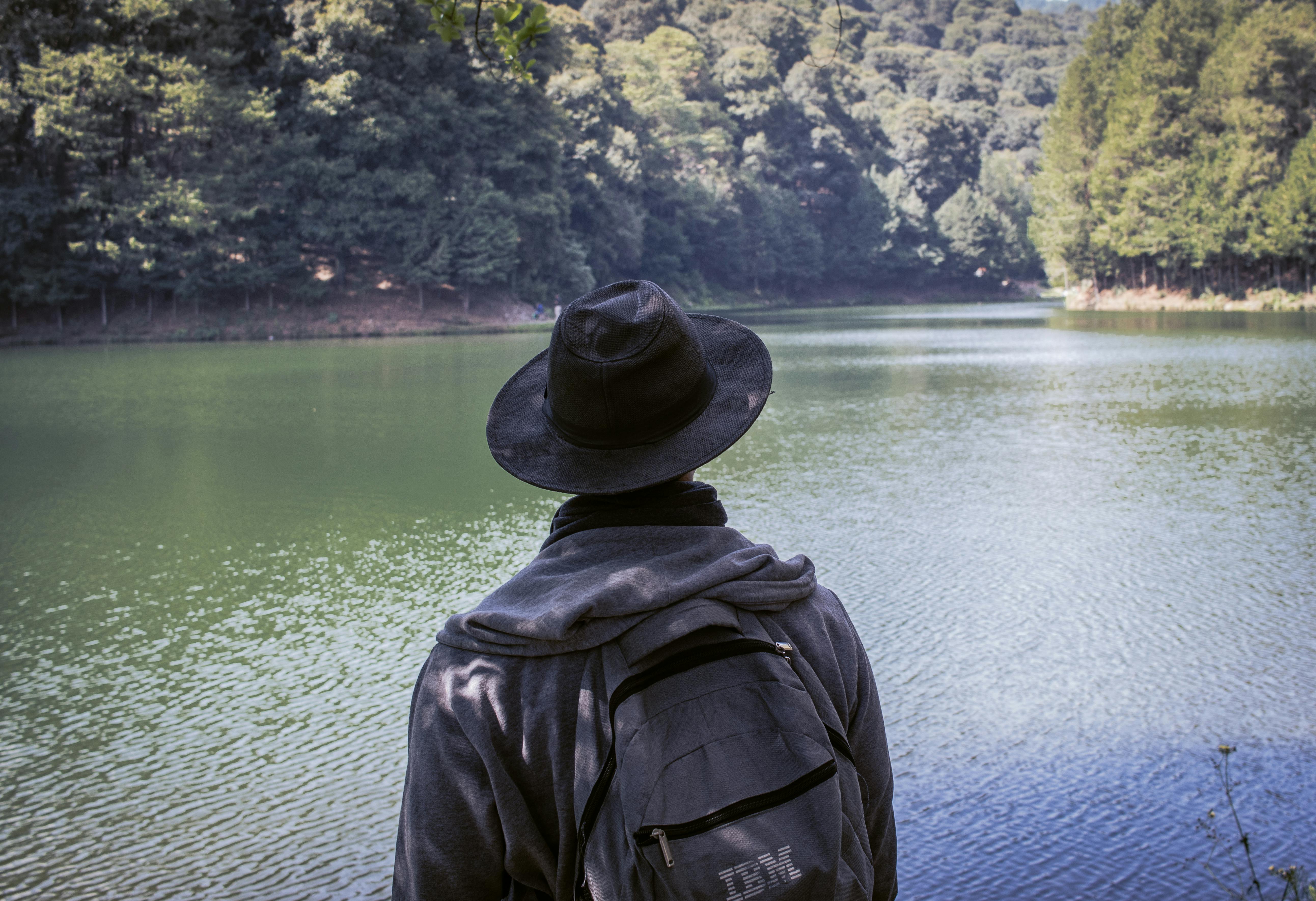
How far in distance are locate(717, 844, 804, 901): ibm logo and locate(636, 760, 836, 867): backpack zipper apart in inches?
1.6

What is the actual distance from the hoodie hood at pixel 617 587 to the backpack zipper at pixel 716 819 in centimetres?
19

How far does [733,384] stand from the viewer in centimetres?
135

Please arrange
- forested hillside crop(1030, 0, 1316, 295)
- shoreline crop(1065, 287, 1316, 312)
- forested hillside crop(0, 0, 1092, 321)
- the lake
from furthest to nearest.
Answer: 1. shoreline crop(1065, 287, 1316, 312)
2. forested hillside crop(1030, 0, 1316, 295)
3. forested hillside crop(0, 0, 1092, 321)
4. the lake

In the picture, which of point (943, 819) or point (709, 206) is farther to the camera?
point (709, 206)

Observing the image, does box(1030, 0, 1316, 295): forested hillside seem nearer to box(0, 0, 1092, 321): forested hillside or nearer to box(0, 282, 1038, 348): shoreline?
box(0, 0, 1092, 321): forested hillside

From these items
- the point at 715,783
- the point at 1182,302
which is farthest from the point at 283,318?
the point at 715,783

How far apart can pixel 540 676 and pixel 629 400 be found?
33 cm

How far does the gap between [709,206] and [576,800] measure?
2125 inches

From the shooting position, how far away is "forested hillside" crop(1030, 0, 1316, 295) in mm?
33531

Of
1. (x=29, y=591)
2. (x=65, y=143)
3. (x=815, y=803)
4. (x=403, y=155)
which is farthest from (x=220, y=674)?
(x=403, y=155)

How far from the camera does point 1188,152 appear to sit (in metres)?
39.6

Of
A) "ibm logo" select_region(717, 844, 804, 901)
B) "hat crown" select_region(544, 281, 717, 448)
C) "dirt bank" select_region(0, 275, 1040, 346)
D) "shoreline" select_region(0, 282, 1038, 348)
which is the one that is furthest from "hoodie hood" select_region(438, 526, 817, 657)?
"dirt bank" select_region(0, 275, 1040, 346)

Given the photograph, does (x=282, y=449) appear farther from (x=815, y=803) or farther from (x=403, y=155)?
(x=403, y=155)

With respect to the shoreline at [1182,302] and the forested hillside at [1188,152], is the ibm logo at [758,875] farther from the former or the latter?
the forested hillside at [1188,152]
